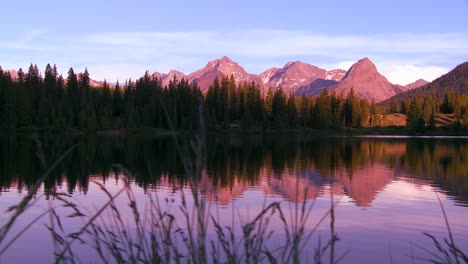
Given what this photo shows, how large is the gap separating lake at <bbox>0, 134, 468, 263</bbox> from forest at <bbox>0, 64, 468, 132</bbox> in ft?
230

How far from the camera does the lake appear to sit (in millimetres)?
3615

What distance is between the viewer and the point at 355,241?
1449 cm

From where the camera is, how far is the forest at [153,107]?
351 ft

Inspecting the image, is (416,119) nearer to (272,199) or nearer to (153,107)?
(153,107)

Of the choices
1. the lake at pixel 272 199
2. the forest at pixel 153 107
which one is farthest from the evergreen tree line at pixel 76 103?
the lake at pixel 272 199

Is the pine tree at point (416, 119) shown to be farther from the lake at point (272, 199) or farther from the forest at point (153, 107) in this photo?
the lake at point (272, 199)

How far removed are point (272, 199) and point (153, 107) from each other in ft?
341

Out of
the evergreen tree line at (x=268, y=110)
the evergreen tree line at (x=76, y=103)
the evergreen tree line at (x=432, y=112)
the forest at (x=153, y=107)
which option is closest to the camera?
the evergreen tree line at (x=76, y=103)

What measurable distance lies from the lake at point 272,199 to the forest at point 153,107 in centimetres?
7007

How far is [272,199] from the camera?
21297mm

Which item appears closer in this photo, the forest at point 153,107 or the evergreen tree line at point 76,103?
the evergreen tree line at point 76,103

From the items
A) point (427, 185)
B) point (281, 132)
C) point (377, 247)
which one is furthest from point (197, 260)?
point (281, 132)

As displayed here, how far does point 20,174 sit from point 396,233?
73.5 ft

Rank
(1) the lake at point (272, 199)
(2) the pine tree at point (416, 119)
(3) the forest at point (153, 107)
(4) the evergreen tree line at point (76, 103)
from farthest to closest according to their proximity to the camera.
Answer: (2) the pine tree at point (416, 119)
(3) the forest at point (153, 107)
(4) the evergreen tree line at point (76, 103)
(1) the lake at point (272, 199)
